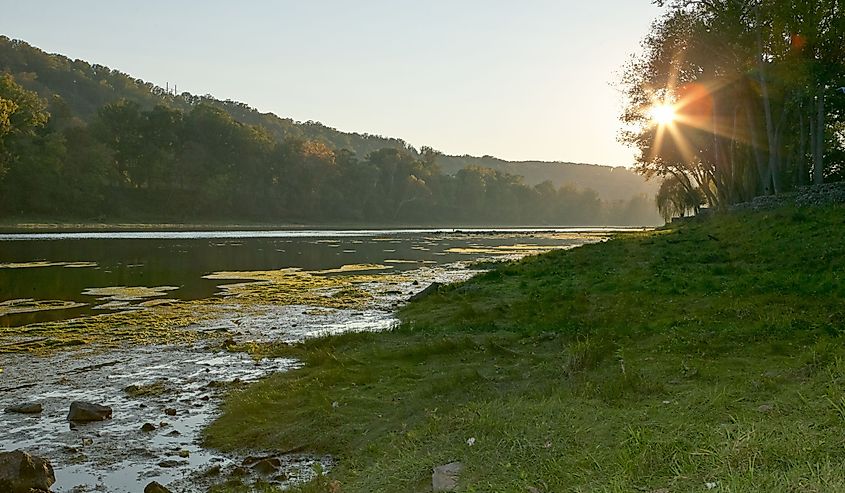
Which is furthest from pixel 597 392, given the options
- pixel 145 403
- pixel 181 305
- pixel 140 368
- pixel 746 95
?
pixel 746 95

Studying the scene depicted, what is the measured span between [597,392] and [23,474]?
6466 mm

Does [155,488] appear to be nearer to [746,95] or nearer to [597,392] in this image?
[597,392]

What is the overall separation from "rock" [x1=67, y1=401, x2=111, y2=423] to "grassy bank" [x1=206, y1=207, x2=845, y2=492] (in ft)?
5.73

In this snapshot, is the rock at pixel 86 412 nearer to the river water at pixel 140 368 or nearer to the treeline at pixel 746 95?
the river water at pixel 140 368

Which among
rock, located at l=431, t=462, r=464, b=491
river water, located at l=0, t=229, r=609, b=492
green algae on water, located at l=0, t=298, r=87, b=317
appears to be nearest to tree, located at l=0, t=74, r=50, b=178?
river water, located at l=0, t=229, r=609, b=492

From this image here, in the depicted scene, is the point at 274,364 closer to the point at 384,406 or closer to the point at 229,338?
the point at 229,338

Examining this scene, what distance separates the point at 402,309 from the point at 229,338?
6.09 metres

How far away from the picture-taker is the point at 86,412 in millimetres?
9969

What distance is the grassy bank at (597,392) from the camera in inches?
216

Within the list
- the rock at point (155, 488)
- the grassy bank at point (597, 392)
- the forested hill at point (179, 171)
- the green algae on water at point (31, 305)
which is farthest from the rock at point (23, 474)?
the forested hill at point (179, 171)

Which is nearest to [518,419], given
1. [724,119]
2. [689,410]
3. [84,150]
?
[689,410]

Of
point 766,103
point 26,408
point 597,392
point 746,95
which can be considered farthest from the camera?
point 746,95

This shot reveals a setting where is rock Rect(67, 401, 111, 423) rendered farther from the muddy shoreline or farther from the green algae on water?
the green algae on water

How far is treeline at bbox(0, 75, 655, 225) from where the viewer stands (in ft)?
266
